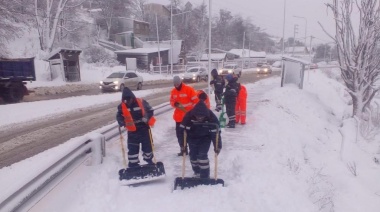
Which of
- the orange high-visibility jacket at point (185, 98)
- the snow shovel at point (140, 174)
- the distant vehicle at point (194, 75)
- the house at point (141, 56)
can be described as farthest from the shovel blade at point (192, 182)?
the house at point (141, 56)

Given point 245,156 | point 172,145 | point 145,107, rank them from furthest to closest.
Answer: point 172,145
point 245,156
point 145,107

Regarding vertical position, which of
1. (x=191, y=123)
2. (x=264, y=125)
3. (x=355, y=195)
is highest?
(x=191, y=123)

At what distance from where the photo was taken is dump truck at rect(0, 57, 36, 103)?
62.4 ft

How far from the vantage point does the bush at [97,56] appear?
4510 cm

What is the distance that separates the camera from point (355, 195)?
9.70 metres

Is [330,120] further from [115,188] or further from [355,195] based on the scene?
[115,188]

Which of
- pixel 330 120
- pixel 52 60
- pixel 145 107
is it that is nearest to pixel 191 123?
pixel 145 107

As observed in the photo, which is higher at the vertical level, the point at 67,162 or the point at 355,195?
the point at 67,162

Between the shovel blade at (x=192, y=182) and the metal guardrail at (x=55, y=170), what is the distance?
190 cm

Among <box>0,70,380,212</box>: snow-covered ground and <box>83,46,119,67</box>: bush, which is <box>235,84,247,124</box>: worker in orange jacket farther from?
<box>83,46,119,67</box>: bush

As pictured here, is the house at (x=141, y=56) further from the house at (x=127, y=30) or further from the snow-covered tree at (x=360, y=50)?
the snow-covered tree at (x=360, y=50)

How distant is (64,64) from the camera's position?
29.8 meters

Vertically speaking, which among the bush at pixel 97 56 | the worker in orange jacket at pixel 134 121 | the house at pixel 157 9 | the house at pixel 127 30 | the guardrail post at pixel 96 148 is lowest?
the guardrail post at pixel 96 148

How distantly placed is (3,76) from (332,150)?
18.0 m
